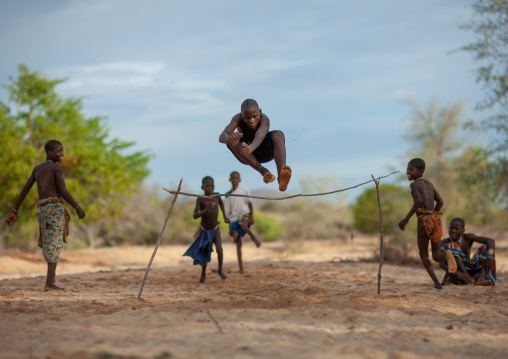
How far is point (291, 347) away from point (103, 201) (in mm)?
18318

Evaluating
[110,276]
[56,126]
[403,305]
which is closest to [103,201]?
[56,126]

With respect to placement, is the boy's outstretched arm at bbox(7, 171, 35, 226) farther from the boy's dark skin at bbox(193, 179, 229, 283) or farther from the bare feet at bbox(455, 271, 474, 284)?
the bare feet at bbox(455, 271, 474, 284)

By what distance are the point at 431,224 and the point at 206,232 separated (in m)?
3.76

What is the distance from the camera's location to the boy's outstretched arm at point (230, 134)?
5355 mm

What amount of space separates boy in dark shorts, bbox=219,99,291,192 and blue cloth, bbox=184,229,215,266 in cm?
271

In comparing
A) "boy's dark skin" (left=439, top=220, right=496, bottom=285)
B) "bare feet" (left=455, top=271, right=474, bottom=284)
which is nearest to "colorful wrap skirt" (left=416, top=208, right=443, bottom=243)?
"boy's dark skin" (left=439, top=220, right=496, bottom=285)

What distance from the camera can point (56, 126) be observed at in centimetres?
1856

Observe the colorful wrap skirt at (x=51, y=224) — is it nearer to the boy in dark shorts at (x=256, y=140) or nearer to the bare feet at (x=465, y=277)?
A: the boy in dark shorts at (x=256, y=140)

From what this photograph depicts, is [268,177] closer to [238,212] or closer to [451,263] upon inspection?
[451,263]

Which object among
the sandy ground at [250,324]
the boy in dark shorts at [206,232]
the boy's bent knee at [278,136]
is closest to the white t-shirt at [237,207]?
the boy in dark shorts at [206,232]

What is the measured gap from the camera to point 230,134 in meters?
5.52

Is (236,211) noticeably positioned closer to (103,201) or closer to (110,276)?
(110,276)

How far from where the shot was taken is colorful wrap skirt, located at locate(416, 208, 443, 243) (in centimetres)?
692

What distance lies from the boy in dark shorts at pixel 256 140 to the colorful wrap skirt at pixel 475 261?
3.78 m
